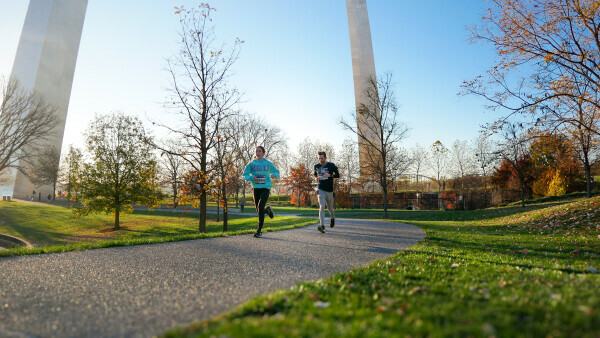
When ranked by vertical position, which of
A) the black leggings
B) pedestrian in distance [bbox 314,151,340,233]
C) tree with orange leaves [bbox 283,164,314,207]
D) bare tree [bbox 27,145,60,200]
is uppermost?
bare tree [bbox 27,145,60,200]

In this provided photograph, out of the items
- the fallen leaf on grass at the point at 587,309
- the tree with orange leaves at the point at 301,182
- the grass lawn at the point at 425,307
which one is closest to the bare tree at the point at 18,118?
the tree with orange leaves at the point at 301,182

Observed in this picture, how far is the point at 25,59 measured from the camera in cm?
4156

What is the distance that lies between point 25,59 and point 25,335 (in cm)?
5485

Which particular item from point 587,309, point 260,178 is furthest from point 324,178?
point 587,309

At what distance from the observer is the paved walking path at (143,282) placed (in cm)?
242

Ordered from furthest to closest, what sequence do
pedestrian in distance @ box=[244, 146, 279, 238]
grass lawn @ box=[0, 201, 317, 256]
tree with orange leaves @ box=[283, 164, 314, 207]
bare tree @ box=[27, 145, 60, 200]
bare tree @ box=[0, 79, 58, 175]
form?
bare tree @ box=[27, 145, 60, 200] → tree with orange leaves @ box=[283, 164, 314, 207] → bare tree @ box=[0, 79, 58, 175] → grass lawn @ box=[0, 201, 317, 256] → pedestrian in distance @ box=[244, 146, 279, 238]

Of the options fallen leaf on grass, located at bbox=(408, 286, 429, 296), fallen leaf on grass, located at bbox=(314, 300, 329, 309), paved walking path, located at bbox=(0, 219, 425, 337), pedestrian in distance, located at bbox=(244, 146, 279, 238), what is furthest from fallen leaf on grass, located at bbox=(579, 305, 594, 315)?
pedestrian in distance, located at bbox=(244, 146, 279, 238)

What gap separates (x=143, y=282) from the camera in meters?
3.60

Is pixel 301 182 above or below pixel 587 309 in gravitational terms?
above

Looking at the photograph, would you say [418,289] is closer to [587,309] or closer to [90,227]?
[587,309]

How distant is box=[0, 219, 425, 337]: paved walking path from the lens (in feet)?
7.93

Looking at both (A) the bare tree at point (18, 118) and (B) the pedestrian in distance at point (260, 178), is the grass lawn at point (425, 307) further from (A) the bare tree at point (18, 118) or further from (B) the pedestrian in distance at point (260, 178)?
(A) the bare tree at point (18, 118)

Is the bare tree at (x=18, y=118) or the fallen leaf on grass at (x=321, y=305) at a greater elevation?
the bare tree at (x=18, y=118)

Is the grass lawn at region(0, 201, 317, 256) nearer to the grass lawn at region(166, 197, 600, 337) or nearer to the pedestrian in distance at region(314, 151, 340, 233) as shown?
the pedestrian in distance at region(314, 151, 340, 233)
